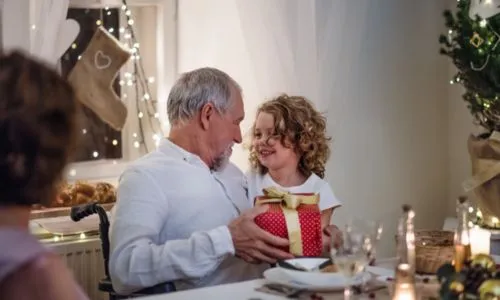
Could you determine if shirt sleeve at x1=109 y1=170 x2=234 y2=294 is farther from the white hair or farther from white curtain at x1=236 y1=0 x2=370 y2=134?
white curtain at x1=236 y1=0 x2=370 y2=134

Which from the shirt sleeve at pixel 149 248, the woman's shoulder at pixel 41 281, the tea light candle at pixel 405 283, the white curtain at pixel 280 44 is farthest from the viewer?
the white curtain at pixel 280 44

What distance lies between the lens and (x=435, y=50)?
399 cm

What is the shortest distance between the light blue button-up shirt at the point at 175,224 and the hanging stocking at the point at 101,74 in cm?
108

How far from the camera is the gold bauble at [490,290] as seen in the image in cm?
172

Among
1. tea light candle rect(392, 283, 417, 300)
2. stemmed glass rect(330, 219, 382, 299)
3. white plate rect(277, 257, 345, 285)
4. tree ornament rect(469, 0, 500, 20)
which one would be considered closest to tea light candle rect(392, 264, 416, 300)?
tea light candle rect(392, 283, 417, 300)

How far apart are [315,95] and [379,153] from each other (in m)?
0.51

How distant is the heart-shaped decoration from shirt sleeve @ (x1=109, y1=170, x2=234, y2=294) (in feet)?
4.20

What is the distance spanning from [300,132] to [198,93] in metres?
0.38

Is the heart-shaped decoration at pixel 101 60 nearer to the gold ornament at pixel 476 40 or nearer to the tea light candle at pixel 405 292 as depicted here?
the gold ornament at pixel 476 40

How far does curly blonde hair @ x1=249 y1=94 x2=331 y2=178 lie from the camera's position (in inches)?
110

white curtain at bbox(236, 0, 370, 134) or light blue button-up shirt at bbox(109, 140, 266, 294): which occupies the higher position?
white curtain at bbox(236, 0, 370, 134)

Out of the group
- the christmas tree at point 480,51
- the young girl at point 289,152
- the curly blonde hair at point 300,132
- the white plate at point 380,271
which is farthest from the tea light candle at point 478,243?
the christmas tree at point 480,51

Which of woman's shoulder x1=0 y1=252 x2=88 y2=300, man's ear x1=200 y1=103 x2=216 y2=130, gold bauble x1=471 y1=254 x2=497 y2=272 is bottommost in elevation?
gold bauble x1=471 y1=254 x2=497 y2=272

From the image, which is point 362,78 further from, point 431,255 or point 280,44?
point 431,255
